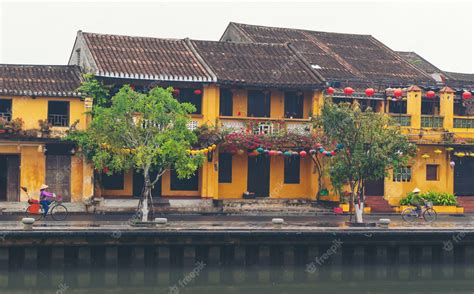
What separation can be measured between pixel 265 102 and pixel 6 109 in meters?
12.6

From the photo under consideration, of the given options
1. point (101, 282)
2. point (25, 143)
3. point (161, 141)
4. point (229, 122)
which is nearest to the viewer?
point (101, 282)

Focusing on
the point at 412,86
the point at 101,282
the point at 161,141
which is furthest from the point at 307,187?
the point at 101,282

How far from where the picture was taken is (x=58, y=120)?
4447 cm

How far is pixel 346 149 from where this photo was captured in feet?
136

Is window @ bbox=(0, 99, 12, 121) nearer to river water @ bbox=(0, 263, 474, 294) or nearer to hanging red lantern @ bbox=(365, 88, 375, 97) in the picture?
river water @ bbox=(0, 263, 474, 294)

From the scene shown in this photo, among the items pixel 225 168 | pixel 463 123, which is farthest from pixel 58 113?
pixel 463 123

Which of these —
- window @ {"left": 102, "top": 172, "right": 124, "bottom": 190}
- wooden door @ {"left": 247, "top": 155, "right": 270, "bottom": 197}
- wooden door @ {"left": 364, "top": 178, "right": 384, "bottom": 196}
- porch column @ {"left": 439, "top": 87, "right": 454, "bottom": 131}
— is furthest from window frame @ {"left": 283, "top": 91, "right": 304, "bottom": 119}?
window @ {"left": 102, "top": 172, "right": 124, "bottom": 190}

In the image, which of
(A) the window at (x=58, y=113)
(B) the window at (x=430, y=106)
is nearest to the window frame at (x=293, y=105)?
(B) the window at (x=430, y=106)

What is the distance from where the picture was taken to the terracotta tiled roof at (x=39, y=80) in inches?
1716

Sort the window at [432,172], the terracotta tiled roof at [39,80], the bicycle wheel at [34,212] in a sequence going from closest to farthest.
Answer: the bicycle wheel at [34,212]
the terracotta tiled roof at [39,80]
the window at [432,172]

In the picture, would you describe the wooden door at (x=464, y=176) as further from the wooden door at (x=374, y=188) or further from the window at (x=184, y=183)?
the window at (x=184, y=183)

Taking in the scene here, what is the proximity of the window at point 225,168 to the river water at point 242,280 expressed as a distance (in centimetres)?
1089

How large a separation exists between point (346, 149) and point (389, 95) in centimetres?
888

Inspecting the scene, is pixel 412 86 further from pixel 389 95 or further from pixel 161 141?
pixel 161 141
